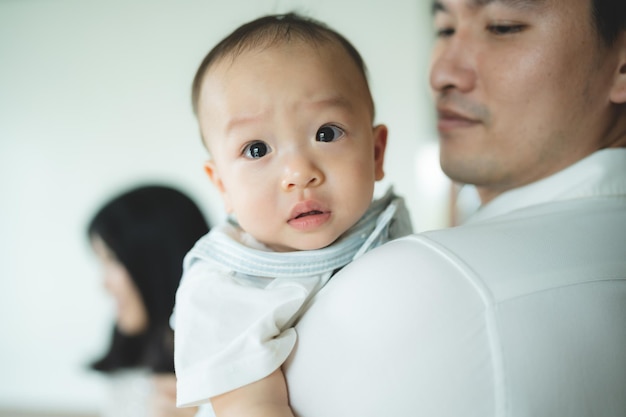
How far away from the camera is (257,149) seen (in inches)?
35.8

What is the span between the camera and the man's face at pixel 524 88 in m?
1.13

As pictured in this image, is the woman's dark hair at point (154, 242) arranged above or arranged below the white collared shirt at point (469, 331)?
below

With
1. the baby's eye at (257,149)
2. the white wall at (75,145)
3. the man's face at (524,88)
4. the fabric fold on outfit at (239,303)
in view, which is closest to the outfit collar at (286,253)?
the fabric fold on outfit at (239,303)

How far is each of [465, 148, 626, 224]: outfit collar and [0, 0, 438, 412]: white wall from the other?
3.22m

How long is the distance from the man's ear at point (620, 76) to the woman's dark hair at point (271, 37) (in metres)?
0.49

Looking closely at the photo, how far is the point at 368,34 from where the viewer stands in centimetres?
416

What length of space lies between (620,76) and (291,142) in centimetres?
70

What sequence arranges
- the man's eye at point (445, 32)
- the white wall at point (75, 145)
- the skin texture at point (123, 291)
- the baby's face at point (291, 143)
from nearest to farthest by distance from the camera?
the baby's face at point (291, 143)
the man's eye at point (445, 32)
the skin texture at point (123, 291)
the white wall at point (75, 145)

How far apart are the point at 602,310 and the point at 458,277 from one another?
0.21 m

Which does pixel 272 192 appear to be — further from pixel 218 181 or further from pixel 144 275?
pixel 144 275

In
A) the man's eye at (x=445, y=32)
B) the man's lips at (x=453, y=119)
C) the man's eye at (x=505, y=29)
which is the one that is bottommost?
the man's lips at (x=453, y=119)

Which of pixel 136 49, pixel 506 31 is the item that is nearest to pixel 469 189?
pixel 506 31

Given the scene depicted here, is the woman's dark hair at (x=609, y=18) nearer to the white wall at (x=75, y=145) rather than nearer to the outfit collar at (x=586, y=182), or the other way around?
the outfit collar at (x=586, y=182)

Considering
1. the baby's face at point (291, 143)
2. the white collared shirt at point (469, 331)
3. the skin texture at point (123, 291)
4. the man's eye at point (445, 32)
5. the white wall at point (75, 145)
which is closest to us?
the white collared shirt at point (469, 331)
